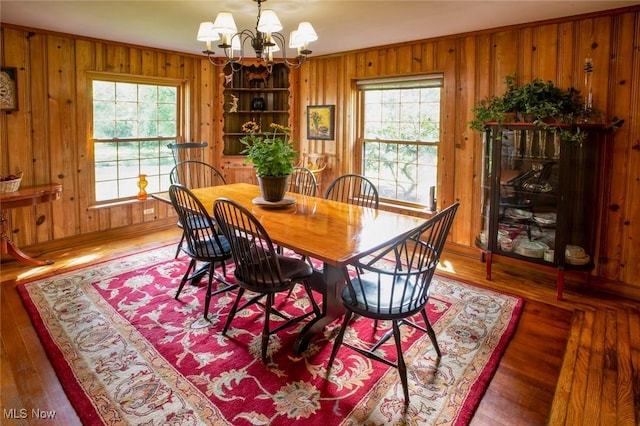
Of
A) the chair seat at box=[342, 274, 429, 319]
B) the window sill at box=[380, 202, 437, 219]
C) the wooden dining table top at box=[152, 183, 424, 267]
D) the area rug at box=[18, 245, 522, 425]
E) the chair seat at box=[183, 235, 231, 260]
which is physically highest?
the wooden dining table top at box=[152, 183, 424, 267]

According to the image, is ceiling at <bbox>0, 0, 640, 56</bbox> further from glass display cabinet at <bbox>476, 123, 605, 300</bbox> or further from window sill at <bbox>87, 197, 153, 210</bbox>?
window sill at <bbox>87, 197, 153, 210</bbox>

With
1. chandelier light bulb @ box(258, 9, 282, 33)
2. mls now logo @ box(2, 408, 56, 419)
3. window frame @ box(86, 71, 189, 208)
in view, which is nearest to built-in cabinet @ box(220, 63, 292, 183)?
window frame @ box(86, 71, 189, 208)

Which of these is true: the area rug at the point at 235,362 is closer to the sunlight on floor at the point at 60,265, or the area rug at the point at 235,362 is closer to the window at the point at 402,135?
the sunlight on floor at the point at 60,265

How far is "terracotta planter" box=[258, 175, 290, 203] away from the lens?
9.81 feet

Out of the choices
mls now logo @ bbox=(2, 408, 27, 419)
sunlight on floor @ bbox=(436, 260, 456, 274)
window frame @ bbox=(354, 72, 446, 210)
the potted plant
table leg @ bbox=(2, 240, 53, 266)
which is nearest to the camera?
mls now logo @ bbox=(2, 408, 27, 419)

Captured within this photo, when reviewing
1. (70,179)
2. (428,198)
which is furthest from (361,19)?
(70,179)

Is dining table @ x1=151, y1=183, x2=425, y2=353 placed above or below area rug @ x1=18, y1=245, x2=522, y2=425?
above

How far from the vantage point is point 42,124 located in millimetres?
4246

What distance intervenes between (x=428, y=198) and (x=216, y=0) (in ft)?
9.61

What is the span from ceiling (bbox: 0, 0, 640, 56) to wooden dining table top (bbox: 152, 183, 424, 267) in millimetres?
1517

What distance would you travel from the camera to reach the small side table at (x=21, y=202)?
3.67 metres

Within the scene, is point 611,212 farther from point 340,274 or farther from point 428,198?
point 340,274

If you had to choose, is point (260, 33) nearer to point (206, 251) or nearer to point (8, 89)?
point (206, 251)

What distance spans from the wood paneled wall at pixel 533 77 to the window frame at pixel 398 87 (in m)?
0.05
